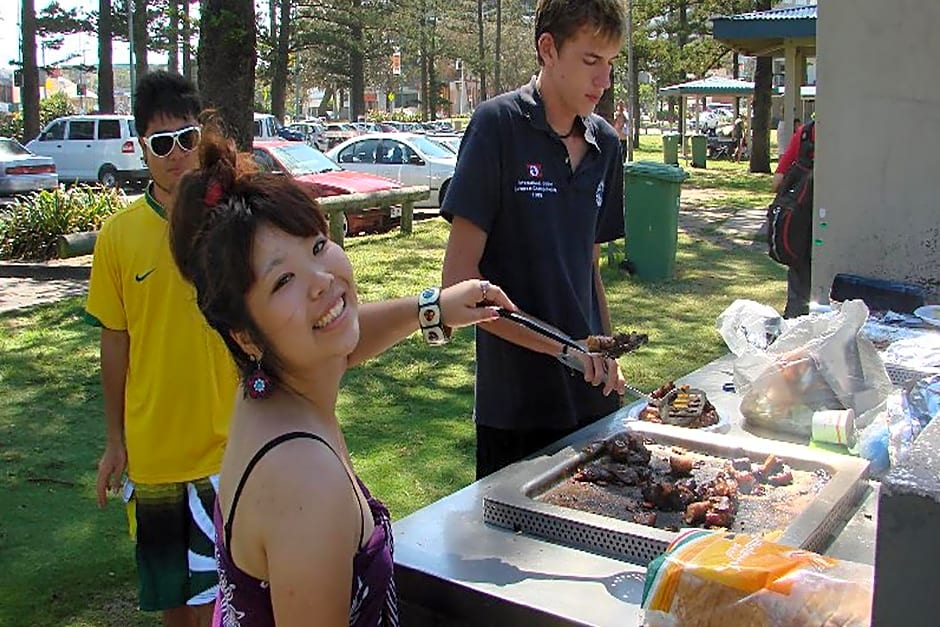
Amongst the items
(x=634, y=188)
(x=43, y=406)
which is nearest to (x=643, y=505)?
(x=43, y=406)

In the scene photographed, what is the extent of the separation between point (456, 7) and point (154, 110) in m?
58.8

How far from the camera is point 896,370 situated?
2732mm

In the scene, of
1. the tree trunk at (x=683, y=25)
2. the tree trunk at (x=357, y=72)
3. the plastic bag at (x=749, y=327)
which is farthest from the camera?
the tree trunk at (x=357, y=72)

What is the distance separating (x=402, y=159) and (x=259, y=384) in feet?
49.9

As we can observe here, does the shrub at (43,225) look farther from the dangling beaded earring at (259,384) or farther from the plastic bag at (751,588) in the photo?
the plastic bag at (751,588)

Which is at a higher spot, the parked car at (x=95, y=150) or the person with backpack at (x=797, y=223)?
the parked car at (x=95, y=150)

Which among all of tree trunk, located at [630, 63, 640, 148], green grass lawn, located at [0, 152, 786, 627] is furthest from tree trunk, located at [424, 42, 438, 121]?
green grass lawn, located at [0, 152, 786, 627]

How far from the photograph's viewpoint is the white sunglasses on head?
2.64 meters

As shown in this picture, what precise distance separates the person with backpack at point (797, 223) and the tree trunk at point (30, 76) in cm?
2418

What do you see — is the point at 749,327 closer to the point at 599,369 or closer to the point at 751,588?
the point at 599,369

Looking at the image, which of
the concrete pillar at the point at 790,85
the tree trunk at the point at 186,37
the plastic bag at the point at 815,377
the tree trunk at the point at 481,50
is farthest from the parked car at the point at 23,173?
the tree trunk at the point at 481,50

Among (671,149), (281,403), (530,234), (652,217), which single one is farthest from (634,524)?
(671,149)

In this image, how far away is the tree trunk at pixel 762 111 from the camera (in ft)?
75.3

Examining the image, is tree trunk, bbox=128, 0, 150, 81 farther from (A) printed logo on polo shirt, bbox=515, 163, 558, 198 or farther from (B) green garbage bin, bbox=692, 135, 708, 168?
(A) printed logo on polo shirt, bbox=515, 163, 558, 198
